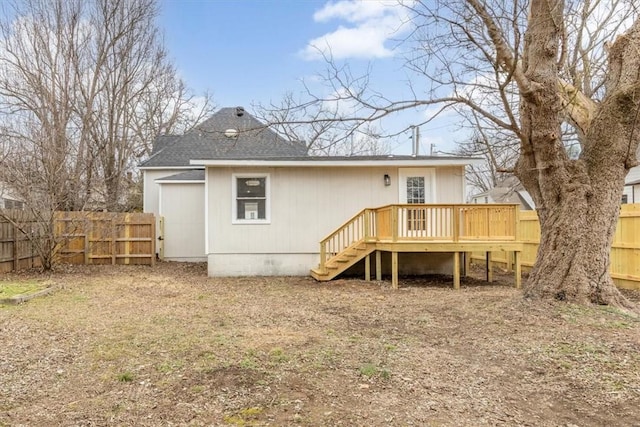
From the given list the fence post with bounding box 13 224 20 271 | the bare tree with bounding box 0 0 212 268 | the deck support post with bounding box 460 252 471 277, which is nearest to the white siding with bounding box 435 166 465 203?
the deck support post with bounding box 460 252 471 277

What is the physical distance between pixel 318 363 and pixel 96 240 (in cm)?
1066

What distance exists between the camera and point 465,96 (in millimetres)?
6426

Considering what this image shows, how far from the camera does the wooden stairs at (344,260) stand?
9.60 m

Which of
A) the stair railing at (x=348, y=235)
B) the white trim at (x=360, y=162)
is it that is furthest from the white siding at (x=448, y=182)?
the stair railing at (x=348, y=235)

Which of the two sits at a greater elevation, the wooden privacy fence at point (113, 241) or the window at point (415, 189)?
the window at point (415, 189)

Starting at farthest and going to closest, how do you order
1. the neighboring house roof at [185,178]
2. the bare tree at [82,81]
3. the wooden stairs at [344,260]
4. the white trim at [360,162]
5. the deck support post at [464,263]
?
the neighboring house roof at [185,178]
the bare tree at [82,81]
the deck support post at [464,263]
the white trim at [360,162]
the wooden stairs at [344,260]

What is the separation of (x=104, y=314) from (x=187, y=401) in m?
3.70

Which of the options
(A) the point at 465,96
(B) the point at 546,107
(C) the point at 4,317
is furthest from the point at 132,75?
(B) the point at 546,107

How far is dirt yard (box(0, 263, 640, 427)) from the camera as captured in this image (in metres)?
3.11

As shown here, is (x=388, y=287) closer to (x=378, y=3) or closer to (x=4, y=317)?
(x=378, y=3)

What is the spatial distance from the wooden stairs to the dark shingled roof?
18.9ft

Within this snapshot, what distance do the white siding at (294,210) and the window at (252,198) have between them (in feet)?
0.49

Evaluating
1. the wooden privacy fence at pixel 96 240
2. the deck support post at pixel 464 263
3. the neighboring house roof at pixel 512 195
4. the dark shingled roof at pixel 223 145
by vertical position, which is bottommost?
the deck support post at pixel 464 263

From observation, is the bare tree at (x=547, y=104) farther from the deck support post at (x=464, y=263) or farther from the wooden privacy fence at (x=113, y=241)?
the wooden privacy fence at (x=113, y=241)
